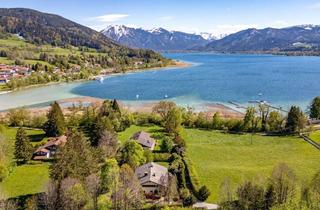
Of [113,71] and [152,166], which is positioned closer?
[152,166]

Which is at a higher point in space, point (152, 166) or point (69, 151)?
point (69, 151)

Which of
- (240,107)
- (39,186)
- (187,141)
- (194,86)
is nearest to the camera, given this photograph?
(39,186)

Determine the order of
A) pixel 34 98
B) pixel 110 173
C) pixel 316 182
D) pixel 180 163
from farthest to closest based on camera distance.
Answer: pixel 34 98 → pixel 180 163 → pixel 110 173 → pixel 316 182

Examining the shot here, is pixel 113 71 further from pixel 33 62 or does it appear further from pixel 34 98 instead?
pixel 34 98

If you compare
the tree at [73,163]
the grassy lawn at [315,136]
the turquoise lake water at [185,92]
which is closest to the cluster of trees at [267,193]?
the tree at [73,163]

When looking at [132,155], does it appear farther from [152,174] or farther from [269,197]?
[269,197]

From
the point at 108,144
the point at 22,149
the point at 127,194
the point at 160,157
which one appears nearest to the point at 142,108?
the point at 108,144

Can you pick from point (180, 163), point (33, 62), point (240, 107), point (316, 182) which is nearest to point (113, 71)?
point (33, 62)
